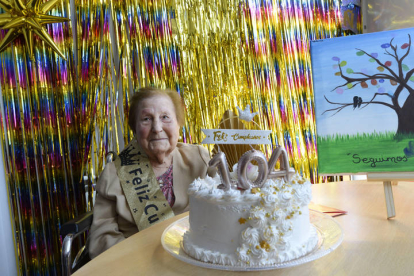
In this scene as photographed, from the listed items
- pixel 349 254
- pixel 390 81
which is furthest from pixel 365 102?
pixel 349 254

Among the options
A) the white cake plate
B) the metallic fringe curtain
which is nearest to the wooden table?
the white cake plate

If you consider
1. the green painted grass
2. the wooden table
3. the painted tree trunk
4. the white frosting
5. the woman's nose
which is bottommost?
the wooden table

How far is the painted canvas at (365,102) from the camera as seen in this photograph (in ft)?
4.10

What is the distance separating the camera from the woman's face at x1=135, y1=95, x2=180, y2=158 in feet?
6.00

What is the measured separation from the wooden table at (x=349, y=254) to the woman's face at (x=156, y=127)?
57 centimetres

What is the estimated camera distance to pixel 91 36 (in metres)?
2.61

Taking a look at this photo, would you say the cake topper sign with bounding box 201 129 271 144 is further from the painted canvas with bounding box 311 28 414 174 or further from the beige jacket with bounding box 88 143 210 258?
the beige jacket with bounding box 88 143 210 258

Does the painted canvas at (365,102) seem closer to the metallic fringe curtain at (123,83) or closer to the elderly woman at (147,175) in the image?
the elderly woman at (147,175)

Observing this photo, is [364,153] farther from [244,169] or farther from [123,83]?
[123,83]

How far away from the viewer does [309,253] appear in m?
0.95

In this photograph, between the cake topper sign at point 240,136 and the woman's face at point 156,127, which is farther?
→ the woman's face at point 156,127

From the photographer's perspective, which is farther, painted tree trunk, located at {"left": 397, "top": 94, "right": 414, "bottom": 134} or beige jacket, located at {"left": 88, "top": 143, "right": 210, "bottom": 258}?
beige jacket, located at {"left": 88, "top": 143, "right": 210, "bottom": 258}

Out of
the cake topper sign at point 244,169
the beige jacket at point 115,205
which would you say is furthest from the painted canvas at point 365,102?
the beige jacket at point 115,205

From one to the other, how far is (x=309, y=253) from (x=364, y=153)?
1.55ft
